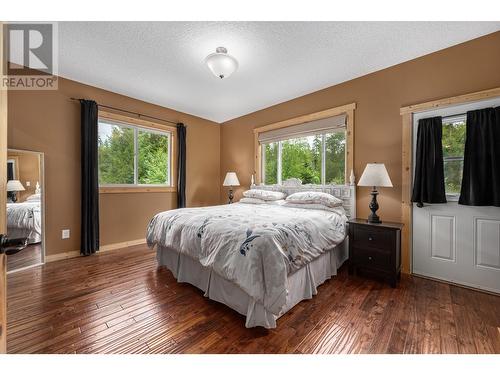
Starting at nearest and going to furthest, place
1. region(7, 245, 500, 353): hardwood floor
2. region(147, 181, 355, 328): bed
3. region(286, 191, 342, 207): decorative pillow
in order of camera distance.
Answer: region(7, 245, 500, 353): hardwood floor, region(147, 181, 355, 328): bed, region(286, 191, 342, 207): decorative pillow

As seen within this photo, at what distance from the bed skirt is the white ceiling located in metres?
2.27

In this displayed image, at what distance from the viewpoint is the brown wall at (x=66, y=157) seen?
2775 mm

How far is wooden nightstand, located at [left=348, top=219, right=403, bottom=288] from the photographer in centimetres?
225

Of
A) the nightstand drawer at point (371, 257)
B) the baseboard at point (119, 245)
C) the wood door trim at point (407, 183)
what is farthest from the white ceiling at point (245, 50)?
the baseboard at point (119, 245)

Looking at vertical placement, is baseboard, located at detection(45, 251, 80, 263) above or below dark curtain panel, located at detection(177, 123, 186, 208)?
below

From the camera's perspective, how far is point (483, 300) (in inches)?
78.4

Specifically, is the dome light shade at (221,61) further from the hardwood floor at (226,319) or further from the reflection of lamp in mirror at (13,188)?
the reflection of lamp in mirror at (13,188)

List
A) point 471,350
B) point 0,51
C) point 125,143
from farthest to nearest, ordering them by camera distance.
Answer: point 125,143
point 471,350
point 0,51

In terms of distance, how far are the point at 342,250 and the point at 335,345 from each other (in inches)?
60.3

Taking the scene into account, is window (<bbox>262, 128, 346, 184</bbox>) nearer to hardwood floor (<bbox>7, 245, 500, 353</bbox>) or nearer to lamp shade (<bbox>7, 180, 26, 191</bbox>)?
hardwood floor (<bbox>7, 245, 500, 353</bbox>)

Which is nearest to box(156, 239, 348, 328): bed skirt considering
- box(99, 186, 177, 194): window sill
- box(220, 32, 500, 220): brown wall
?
box(220, 32, 500, 220): brown wall

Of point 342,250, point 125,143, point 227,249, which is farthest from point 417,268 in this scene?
point 125,143
